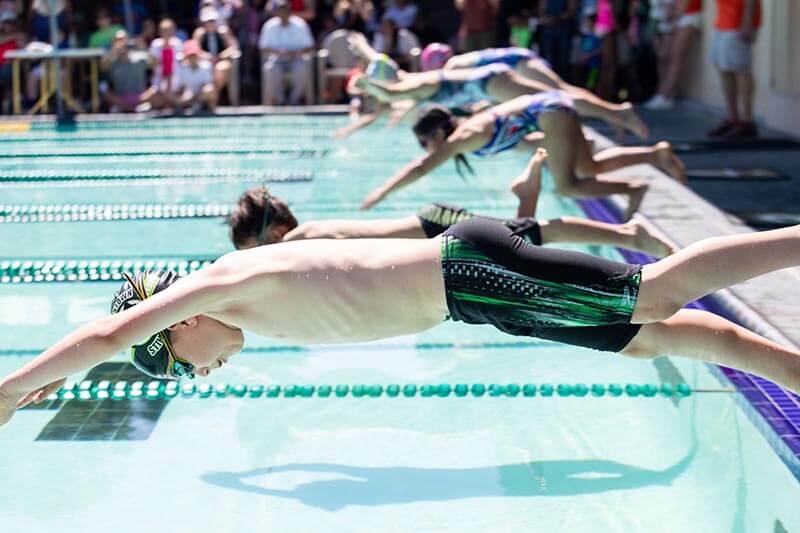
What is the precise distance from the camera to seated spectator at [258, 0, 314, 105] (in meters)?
13.9

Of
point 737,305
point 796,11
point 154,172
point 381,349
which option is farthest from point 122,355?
point 796,11

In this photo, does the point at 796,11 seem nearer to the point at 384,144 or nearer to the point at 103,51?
the point at 384,144

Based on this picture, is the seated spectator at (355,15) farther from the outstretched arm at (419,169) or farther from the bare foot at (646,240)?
the bare foot at (646,240)

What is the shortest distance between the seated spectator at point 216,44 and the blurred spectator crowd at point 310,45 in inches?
0.7

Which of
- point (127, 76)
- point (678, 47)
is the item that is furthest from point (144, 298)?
point (127, 76)

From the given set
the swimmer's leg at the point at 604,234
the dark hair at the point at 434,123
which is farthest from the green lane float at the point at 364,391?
the dark hair at the point at 434,123

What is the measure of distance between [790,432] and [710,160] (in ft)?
18.7

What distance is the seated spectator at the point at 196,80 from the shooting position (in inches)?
539

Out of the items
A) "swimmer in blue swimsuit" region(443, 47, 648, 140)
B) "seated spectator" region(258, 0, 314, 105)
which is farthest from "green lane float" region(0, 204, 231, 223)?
"seated spectator" region(258, 0, 314, 105)

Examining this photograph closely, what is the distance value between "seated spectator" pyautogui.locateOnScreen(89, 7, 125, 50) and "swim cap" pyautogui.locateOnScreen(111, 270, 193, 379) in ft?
41.7

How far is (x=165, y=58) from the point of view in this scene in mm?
13797

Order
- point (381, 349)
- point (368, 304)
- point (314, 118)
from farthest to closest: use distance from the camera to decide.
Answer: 1. point (314, 118)
2. point (381, 349)
3. point (368, 304)

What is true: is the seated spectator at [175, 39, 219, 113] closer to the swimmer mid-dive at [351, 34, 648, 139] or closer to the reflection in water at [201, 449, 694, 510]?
the swimmer mid-dive at [351, 34, 648, 139]

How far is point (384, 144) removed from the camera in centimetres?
1139
